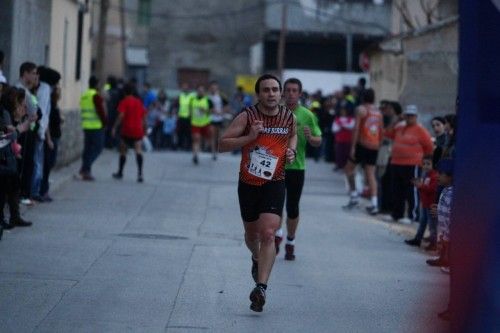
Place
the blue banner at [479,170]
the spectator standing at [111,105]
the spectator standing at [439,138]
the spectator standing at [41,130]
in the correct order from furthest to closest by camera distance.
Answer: the spectator standing at [111,105], the spectator standing at [41,130], the spectator standing at [439,138], the blue banner at [479,170]

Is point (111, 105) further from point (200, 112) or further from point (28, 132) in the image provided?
point (28, 132)

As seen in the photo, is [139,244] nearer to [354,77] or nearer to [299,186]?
[299,186]

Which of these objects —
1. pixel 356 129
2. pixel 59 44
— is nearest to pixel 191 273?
pixel 356 129

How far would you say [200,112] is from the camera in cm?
3098

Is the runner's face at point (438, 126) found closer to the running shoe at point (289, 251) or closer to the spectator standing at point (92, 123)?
the running shoe at point (289, 251)

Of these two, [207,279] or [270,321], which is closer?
[270,321]

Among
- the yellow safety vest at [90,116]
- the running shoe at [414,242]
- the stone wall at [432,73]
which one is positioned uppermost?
the stone wall at [432,73]

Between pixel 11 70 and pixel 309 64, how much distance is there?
43.7 metres

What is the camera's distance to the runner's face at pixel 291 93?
13.8m

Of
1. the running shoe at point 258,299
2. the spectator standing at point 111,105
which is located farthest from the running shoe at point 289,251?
the spectator standing at point 111,105

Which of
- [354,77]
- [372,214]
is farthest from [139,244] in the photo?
[354,77]

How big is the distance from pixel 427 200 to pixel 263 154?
5.31m

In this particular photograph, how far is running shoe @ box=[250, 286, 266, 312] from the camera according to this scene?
10.3 meters

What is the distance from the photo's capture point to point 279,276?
12.8m
